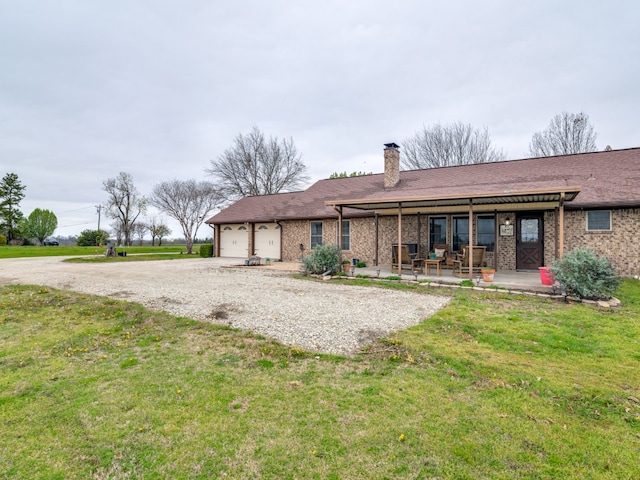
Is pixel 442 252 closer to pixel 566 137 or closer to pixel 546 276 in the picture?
pixel 546 276

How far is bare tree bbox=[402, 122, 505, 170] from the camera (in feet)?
90.2

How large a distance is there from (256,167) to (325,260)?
2233cm

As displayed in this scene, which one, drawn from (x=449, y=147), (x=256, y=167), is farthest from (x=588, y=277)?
(x=256, y=167)

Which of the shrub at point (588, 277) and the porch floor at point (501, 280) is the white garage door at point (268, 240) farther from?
the shrub at point (588, 277)

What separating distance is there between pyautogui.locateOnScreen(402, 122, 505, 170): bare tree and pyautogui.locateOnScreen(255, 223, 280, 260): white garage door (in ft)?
55.2

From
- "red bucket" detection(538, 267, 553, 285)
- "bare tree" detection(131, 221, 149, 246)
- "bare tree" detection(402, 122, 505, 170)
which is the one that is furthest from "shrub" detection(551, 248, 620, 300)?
"bare tree" detection(131, 221, 149, 246)

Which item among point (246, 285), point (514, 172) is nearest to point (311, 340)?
point (246, 285)

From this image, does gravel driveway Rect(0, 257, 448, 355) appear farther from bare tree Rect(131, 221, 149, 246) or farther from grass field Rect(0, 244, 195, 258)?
bare tree Rect(131, 221, 149, 246)

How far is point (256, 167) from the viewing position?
31.5 meters

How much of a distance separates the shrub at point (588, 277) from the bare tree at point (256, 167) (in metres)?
26.9

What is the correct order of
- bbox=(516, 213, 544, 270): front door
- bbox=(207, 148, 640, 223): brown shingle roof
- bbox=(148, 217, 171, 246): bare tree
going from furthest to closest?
bbox=(148, 217, 171, 246): bare tree < bbox=(516, 213, 544, 270): front door < bbox=(207, 148, 640, 223): brown shingle roof

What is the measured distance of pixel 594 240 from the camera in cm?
1115

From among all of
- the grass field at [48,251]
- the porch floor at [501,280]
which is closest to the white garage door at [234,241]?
the grass field at [48,251]

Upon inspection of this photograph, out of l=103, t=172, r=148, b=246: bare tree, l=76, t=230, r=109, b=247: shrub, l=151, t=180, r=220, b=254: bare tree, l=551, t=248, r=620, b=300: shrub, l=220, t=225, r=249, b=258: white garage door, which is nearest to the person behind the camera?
l=551, t=248, r=620, b=300: shrub
